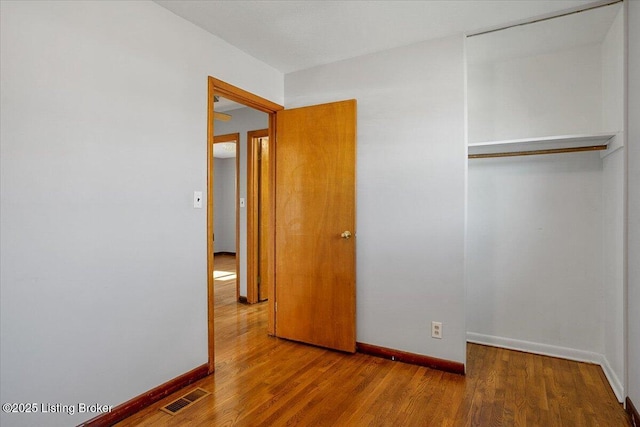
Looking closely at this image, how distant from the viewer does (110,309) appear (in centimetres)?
198

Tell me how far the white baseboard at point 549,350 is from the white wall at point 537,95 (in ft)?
5.44

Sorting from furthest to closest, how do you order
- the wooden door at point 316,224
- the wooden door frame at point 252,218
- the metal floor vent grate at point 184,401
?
the wooden door frame at point 252,218 → the wooden door at point 316,224 → the metal floor vent grate at point 184,401

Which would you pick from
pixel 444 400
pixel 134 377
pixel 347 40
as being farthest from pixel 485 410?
pixel 347 40

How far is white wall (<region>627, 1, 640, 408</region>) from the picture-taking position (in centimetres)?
194

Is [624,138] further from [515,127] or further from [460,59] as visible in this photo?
[460,59]

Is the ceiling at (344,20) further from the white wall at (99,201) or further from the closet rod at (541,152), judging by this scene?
the closet rod at (541,152)

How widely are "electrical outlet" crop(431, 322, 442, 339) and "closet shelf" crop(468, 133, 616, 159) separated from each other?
4.43ft

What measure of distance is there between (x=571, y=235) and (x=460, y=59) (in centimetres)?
158

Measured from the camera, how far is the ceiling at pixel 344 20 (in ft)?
7.27

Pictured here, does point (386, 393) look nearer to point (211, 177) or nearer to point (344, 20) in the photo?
point (211, 177)

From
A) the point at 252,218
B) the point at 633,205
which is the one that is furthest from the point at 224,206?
the point at 633,205

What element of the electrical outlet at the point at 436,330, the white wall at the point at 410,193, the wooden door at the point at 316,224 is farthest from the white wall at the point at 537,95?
the electrical outlet at the point at 436,330

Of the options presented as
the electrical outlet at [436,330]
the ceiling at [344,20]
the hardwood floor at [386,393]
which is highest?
the ceiling at [344,20]

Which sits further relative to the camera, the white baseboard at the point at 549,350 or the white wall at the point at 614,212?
the white baseboard at the point at 549,350
